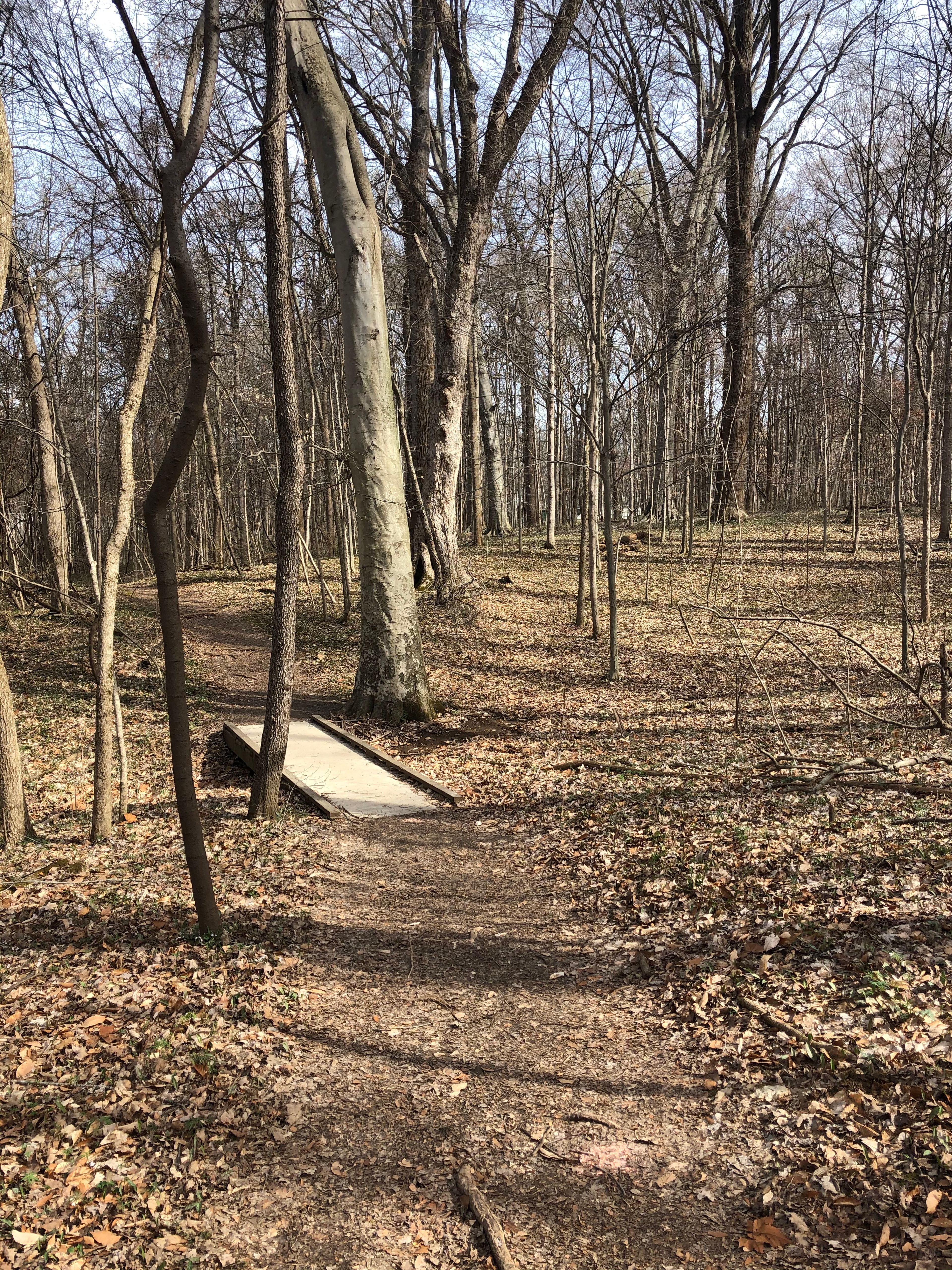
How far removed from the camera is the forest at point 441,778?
132 inches

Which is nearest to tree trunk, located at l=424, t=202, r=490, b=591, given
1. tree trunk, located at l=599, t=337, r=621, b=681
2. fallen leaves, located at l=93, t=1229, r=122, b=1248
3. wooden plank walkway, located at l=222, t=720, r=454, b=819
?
tree trunk, located at l=599, t=337, r=621, b=681

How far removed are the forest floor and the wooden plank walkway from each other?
28 cm

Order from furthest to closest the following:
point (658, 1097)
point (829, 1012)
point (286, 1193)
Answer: point (829, 1012), point (658, 1097), point (286, 1193)

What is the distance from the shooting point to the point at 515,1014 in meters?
4.52

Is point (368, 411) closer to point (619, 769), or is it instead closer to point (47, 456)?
point (619, 769)

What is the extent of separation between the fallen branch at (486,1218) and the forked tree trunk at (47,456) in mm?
11117

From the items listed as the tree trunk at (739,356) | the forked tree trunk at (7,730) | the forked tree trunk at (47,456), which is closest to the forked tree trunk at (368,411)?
the forked tree trunk at (7,730)

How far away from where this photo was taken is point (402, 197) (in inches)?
647

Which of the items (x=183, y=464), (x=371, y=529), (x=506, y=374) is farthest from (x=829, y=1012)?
(x=506, y=374)

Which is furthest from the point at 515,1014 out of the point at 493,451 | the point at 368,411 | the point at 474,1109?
the point at 493,451

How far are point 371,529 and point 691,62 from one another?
73.4 feet

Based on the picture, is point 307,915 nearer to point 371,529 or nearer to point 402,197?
point 371,529

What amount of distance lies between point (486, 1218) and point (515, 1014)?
4.62ft

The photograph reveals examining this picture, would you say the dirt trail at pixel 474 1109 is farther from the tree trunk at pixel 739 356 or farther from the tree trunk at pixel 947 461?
the tree trunk at pixel 947 461
